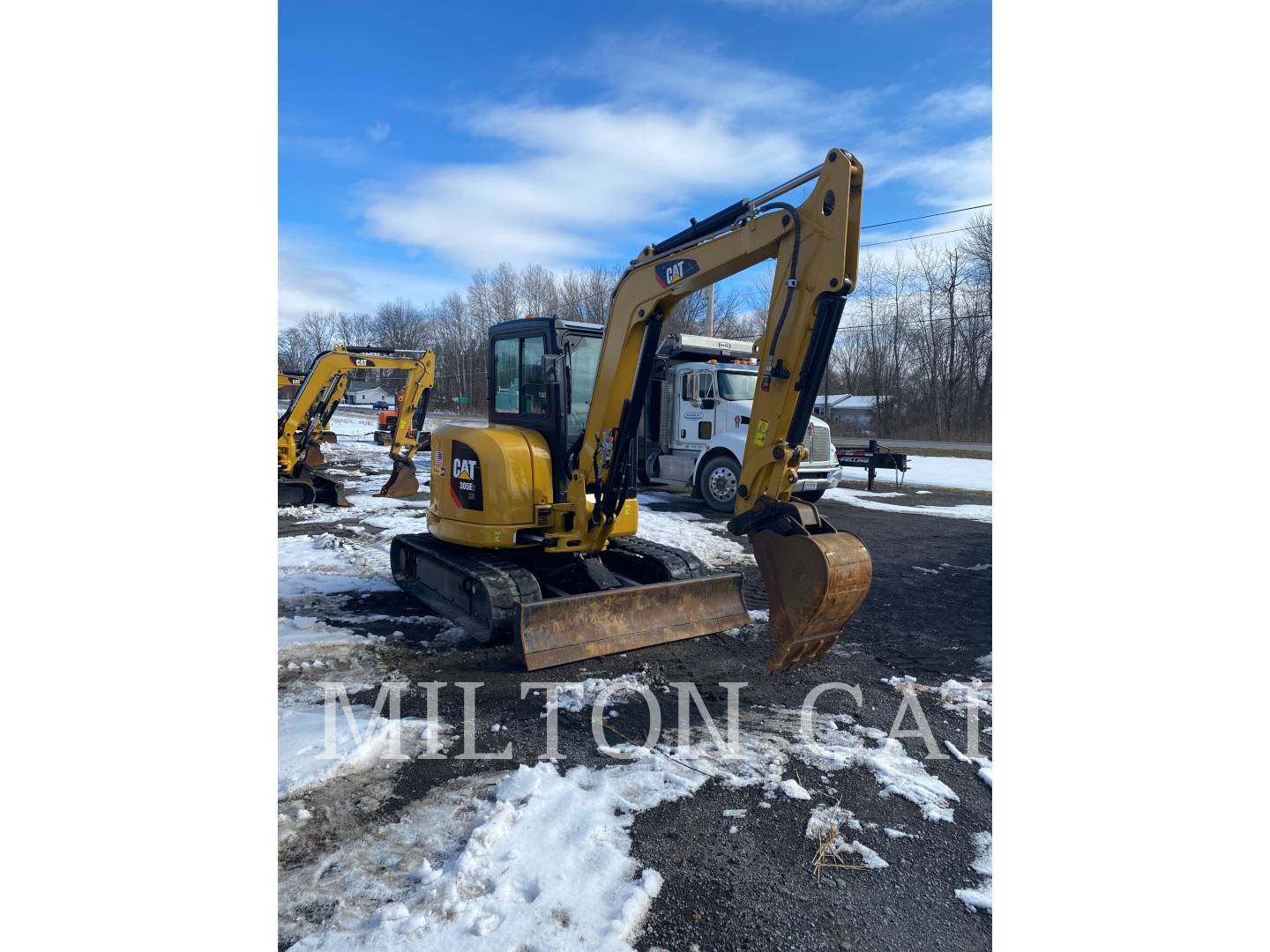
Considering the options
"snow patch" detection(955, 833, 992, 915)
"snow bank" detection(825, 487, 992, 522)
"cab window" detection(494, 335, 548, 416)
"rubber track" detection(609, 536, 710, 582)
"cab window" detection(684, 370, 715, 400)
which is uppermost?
"cab window" detection(684, 370, 715, 400)

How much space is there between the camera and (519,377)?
20.6 feet

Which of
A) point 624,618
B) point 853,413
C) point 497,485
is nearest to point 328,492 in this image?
point 497,485

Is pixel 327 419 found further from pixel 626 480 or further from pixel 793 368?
pixel 793 368

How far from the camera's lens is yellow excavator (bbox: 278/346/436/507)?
13016 millimetres

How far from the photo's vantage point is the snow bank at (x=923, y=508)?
12531 millimetres

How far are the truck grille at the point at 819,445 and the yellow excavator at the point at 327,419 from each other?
7312mm

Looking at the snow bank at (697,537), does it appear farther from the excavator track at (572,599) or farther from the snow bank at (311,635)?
the snow bank at (311,635)

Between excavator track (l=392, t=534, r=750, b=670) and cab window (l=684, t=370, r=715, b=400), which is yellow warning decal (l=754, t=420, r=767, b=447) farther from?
cab window (l=684, t=370, r=715, b=400)

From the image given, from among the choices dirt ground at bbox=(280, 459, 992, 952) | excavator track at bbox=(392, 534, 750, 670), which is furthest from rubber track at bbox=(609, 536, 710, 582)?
dirt ground at bbox=(280, 459, 992, 952)

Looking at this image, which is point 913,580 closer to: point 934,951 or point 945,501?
point 934,951
